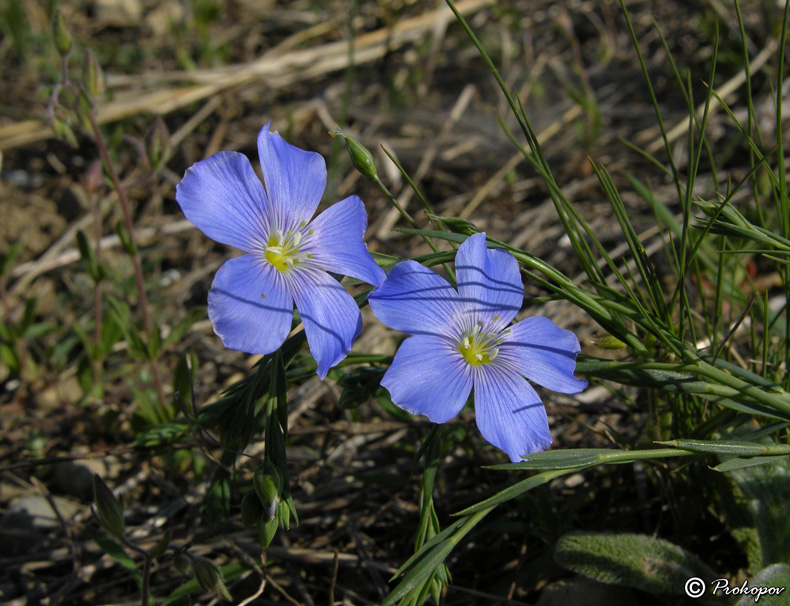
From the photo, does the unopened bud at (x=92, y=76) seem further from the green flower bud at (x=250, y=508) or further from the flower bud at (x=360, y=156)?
the green flower bud at (x=250, y=508)

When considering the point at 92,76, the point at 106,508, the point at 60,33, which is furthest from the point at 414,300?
the point at 60,33

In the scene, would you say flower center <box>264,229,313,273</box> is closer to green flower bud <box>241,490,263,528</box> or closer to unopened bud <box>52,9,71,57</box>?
green flower bud <box>241,490,263,528</box>

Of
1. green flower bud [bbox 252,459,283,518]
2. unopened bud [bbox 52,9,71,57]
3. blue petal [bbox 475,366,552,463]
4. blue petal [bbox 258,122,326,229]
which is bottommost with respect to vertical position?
green flower bud [bbox 252,459,283,518]

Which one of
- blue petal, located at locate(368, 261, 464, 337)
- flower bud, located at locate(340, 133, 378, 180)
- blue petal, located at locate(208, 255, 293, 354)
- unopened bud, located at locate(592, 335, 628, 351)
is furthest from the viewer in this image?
flower bud, located at locate(340, 133, 378, 180)

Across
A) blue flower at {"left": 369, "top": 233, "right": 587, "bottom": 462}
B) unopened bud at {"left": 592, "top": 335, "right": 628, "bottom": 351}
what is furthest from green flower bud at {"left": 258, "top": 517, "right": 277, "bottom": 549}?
unopened bud at {"left": 592, "top": 335, "right": 628, "bottom": 351}

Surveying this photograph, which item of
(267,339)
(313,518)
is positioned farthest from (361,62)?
(267,339)
